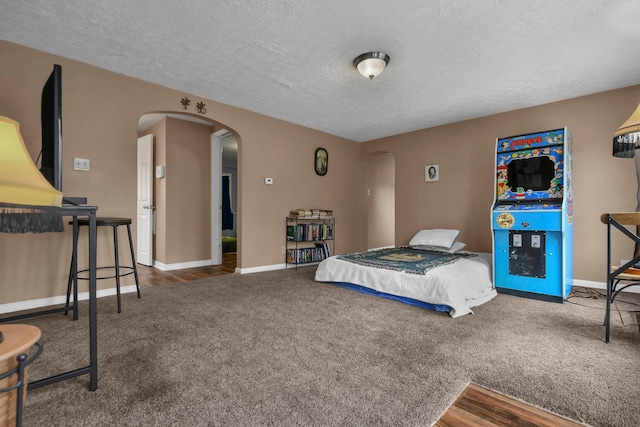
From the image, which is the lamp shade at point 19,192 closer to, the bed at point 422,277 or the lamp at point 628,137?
the bed at point 422,277

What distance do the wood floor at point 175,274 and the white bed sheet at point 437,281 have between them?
5.83 feet

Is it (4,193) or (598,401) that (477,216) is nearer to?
(598,401)

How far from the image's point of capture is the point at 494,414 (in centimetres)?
127

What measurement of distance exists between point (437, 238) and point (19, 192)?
419cm

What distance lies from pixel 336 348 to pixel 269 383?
0.53 metres

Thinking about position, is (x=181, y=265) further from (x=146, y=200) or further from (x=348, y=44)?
(x=348, y=44)

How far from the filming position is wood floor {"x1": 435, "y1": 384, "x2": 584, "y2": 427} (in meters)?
1.22

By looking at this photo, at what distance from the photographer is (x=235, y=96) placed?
375 centimetres

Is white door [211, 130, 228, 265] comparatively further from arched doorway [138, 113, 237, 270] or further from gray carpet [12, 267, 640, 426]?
gray carpet [12, 267, 640, 426]

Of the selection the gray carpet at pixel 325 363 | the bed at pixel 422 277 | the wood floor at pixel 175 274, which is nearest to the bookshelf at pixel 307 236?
the wood floor at pixel 175 274

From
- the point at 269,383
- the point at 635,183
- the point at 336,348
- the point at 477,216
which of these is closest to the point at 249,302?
the point at 336,348

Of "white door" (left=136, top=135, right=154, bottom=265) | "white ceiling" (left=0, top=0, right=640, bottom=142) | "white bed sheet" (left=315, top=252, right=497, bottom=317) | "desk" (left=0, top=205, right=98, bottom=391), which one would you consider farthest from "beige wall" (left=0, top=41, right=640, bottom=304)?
"desk" (left=0, top=205, right=98, bottom=391)

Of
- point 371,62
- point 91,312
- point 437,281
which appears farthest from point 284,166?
point 91,312

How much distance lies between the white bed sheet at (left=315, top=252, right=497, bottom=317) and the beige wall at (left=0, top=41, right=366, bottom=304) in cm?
153
